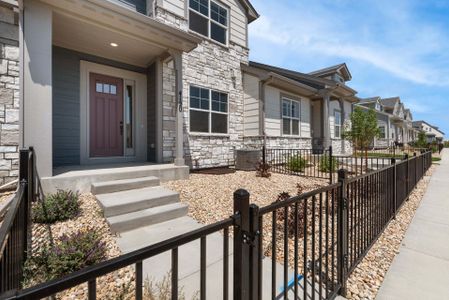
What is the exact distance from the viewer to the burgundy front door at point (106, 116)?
6445mm

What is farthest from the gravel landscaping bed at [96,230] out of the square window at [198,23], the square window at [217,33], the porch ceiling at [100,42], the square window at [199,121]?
the square window at [217,33]

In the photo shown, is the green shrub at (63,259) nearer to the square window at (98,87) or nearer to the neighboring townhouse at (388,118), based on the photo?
the square window at (98,87)

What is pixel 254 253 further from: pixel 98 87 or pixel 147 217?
pixel 98 87

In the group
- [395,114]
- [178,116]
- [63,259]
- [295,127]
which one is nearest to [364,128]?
[295,127]

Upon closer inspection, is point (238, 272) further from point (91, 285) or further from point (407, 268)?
point (407, 268)

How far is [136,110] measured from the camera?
708 cm

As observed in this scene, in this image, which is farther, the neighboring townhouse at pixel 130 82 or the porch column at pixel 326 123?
the porch column at pixel 326 123

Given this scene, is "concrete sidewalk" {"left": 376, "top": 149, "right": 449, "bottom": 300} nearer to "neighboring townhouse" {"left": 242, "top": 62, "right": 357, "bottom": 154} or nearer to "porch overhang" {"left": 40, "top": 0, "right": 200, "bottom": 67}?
"neighboring townhouse" {"left": 242, "top": 62, "right": 357, "bottom": 154}

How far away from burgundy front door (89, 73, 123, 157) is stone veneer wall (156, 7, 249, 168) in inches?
53.6

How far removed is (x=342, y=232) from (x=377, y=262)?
102cm

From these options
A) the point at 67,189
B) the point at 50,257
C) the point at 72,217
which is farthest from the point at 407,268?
the point at 67,189

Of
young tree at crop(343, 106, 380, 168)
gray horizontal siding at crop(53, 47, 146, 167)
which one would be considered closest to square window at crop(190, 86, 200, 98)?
gray horizontal siding at crop(53, 47, 146, 167)

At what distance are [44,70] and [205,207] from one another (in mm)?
3786

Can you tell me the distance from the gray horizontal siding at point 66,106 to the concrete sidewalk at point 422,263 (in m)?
6.78
